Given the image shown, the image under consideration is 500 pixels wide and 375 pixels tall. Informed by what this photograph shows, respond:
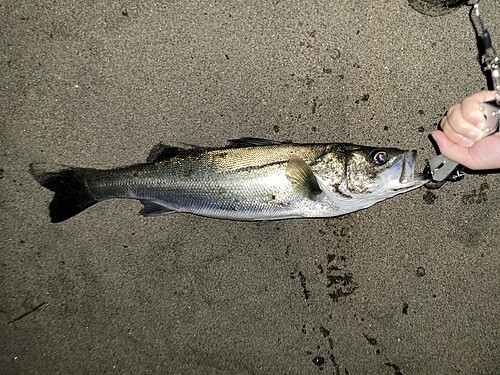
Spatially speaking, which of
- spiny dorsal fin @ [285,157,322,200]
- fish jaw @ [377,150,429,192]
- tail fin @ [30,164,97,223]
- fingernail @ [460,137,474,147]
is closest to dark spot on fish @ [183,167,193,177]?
spiny dorsal fin @ [285,157,322,200]

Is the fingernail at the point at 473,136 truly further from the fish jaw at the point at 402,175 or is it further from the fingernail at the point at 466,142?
the fish jaw at the point at 402,175

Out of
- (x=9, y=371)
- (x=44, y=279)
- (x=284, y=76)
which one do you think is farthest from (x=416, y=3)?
(x=9, y=371)

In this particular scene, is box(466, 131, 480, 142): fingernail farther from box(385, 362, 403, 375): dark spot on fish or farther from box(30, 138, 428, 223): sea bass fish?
box(385, 362, 403, 375): dark spot on fish

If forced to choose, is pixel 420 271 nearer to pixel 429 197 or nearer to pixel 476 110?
pixel 429 197

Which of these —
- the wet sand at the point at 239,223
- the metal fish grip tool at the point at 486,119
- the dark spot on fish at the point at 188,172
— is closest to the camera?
the metal fish grip tool at the point at 486,119

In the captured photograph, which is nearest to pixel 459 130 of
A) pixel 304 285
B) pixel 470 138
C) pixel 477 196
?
pixel 470 138

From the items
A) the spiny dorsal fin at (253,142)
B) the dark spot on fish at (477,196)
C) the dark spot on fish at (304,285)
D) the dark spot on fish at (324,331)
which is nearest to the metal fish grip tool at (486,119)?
the dark spot on fish at (477,196)
